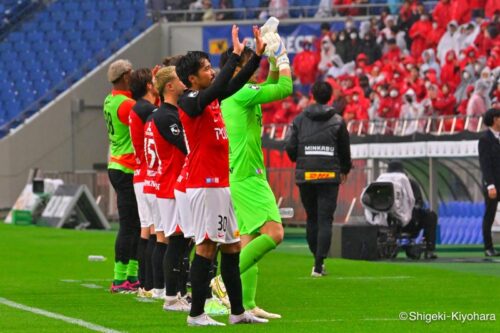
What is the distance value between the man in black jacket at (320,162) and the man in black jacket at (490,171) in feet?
12.8

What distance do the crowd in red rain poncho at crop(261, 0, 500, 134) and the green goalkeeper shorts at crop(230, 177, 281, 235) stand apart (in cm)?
1241

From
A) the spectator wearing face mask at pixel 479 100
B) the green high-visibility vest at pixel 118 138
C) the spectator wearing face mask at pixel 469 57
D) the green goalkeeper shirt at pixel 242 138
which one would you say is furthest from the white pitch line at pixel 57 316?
the spectator wearing face mask at pixel 469 57

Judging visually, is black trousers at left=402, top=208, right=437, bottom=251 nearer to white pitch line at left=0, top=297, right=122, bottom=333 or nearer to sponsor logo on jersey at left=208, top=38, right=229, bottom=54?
white pitch line at left=0, top=297, right=122, bottom=333

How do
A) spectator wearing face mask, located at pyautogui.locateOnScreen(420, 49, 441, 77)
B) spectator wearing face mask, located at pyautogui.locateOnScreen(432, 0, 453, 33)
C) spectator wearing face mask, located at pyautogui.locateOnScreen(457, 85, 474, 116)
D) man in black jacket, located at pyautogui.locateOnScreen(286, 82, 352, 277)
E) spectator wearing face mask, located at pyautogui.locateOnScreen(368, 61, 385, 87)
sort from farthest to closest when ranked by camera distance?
spectator wearing face mask, located at pyautogui.locateOnScreen(432, 0, 453, 33), spectator wearing face mask, located at pyautogui.locateOnScreen(368, 61, 385, 87), spectator wearing face mask, located at pyautogui.locateOnScreen(420, 49, 441, 77), spectator wearing face mask, located at pyautogui.locateOnScreen(457, 85, 474, 116), man in black jacket, located at pyautogui.locateOnScreen(286, 82, 352, 277)

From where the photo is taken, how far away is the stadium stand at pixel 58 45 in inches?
1612

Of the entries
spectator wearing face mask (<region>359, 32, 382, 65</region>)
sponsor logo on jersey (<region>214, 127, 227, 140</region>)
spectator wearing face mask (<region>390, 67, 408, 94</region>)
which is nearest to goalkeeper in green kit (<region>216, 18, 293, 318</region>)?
sponsor logo on jersey (<region>214, 127, 227, 140</region>)

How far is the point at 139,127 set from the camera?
550 inches

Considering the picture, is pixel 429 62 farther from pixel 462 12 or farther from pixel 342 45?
pixel 342 45

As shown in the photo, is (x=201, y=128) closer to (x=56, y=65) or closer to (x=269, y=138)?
(x=269, y=138)

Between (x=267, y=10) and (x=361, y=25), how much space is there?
4495mm

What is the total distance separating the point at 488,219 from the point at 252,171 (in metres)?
8.81

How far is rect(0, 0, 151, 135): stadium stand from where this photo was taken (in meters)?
40.9

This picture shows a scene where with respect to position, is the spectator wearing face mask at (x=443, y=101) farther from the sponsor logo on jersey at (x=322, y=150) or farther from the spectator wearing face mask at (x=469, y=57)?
the sponsor logo on jersey at (x=322, y=150)

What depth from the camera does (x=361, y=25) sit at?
3509 cm
